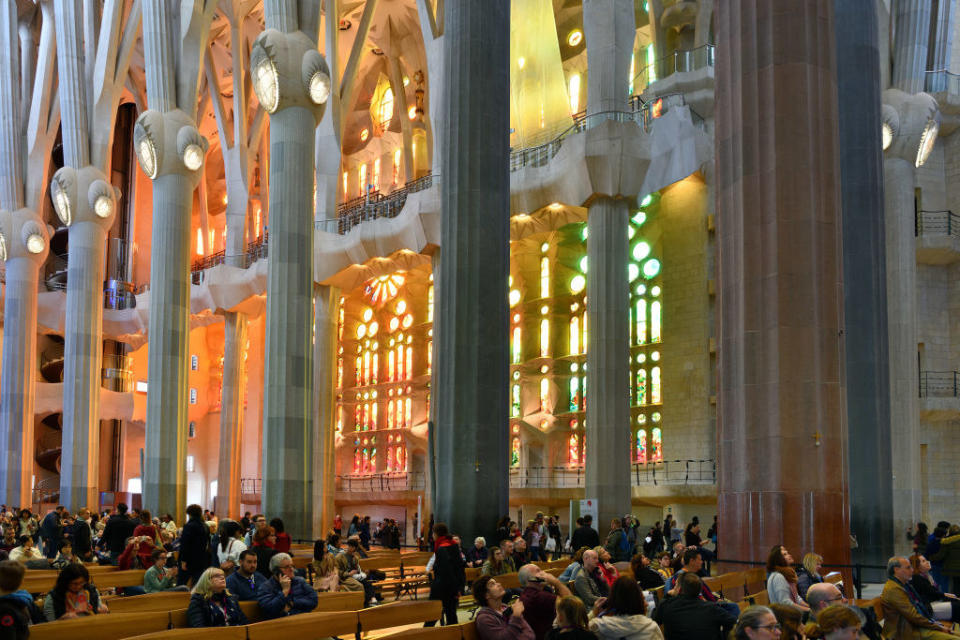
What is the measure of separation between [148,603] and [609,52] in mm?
20019

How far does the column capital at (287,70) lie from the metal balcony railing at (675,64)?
1262 centimetres

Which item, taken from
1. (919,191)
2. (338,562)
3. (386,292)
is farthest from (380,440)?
(338,562)

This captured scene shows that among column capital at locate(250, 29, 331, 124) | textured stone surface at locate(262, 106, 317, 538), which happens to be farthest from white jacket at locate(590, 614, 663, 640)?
column capital at locate(250, 29, 331, 124)

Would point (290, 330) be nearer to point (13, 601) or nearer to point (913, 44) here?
point (13, 601)

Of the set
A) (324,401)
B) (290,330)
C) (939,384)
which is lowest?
(324,401)

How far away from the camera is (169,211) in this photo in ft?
87.4

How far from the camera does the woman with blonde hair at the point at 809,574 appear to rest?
8.15 meters

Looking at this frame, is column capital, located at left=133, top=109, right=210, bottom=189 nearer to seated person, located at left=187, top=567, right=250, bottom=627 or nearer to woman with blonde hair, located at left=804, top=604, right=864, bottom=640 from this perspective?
seated person, located at left=187, top=567, right=250, bottom=627

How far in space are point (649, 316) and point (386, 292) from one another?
13.6 meters

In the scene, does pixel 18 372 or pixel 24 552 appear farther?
pixel 18 372

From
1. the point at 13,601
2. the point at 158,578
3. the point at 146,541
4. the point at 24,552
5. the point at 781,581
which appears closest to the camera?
the point at 13,601

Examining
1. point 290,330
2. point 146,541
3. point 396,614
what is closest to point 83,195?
point 290,330

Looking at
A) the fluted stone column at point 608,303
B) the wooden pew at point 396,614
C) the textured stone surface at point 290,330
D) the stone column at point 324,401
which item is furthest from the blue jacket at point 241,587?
the stone column at point 324,401

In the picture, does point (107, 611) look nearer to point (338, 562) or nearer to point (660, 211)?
point (338, 562)
